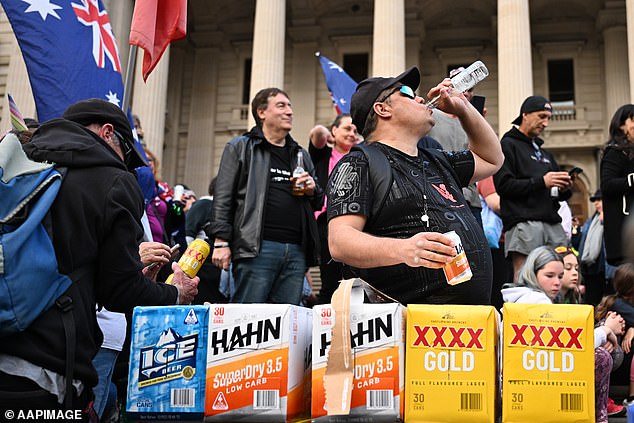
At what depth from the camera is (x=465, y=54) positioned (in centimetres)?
2823

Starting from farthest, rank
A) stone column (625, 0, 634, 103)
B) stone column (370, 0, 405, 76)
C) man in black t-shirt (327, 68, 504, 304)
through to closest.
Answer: stone column (370, 0, 405, 76), stone column (625, 0, 634, 103), man in black t-shirt (327, 68, 504, 304)

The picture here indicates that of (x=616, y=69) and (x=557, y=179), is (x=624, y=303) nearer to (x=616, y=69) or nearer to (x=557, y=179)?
(x=557, y=179)

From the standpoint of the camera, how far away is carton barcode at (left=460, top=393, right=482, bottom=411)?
2391mm

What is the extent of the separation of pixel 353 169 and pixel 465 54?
26.4 meters

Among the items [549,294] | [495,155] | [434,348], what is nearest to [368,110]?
[495,155]

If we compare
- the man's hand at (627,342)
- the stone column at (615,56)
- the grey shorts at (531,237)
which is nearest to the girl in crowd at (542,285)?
the man's hand at (627,342)

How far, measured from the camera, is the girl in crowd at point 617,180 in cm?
625

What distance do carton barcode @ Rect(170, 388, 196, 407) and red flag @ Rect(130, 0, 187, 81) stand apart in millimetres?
3662

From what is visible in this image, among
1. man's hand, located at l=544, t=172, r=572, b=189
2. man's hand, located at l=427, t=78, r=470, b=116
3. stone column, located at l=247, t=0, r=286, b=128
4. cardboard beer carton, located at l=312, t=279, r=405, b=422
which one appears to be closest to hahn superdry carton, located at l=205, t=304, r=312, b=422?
cardboard beer carton, located at l=312, t=279, r=405, b=422

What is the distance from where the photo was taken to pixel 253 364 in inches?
98.9

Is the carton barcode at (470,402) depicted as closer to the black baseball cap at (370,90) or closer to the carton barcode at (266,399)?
the carton barcode at (266,399)

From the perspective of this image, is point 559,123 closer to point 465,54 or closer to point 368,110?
point 465,54

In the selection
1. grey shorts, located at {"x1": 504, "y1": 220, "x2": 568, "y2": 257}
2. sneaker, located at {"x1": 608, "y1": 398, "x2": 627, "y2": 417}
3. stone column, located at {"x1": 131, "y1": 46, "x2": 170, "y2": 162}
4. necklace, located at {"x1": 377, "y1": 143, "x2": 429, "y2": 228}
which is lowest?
sneaker, located at {"x1": 608, "y1": 398, "x2": 627, "y2": 417}

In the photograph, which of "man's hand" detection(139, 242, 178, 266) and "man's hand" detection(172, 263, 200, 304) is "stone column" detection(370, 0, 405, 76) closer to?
"man's hand" detection(139, 242, 178, 266)
